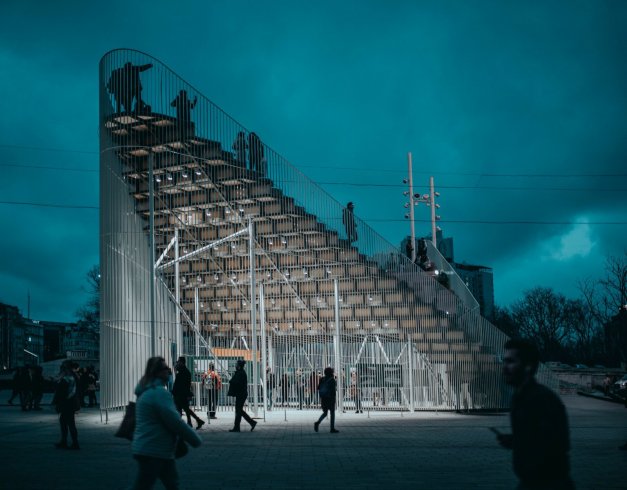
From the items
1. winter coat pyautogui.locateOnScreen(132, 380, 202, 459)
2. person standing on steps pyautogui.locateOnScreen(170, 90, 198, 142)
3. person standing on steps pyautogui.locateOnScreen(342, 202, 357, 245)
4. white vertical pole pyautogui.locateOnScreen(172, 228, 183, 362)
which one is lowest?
winter coat pyautogui.locateOnScreen(132, 380, 202, 459)

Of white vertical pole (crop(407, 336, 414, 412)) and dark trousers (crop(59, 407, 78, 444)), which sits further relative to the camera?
white vertical pole (crop(407, 336, 414, 412))

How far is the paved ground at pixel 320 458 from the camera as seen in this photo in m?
10.8

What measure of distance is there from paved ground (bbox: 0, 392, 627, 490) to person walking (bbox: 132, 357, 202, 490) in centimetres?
408

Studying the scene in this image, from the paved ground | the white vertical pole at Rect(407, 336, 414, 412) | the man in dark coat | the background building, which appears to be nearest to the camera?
the man in dark coat

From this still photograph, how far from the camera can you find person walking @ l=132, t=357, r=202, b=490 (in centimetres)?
637

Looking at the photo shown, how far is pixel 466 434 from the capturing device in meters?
18.3

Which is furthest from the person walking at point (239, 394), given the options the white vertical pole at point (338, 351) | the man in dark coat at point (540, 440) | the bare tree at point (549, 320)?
the bare tree at point (549, 320)

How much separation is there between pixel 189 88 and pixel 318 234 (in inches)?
253

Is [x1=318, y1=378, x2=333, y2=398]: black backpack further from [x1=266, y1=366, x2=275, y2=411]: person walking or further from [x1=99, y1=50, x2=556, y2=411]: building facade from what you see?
[x1=266, y1=366, x2=275, y2=411]: person walking

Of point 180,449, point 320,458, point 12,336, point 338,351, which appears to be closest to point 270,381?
point 338,351

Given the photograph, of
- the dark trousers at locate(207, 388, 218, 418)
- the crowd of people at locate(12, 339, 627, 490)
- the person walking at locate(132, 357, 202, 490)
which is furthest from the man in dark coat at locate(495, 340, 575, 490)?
the dark trousers at locate(207, 388, 218, 418)

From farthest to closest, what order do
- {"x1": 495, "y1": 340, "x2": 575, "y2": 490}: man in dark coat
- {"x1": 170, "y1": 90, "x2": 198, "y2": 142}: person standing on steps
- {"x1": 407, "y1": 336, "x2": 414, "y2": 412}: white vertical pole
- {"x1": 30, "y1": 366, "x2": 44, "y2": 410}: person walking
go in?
{"x1": 30, "y1": 366, "x2": 44, "y2": 410}: person walking < {"x1": 407, "y1": 336, "x2": 414, "y2": 412}: white vertical pole < {"x1": 170, "y1": 90, "x2": 198, "y2": 142}: person standing on steps < {"x1": 495, "y1": 340, "x2": 575, "y2": 490}: man in dark coat

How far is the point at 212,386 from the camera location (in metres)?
24.7

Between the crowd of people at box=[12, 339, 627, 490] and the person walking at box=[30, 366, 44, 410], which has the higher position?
the crowd of people at box=[12, 339, 627, 490]
